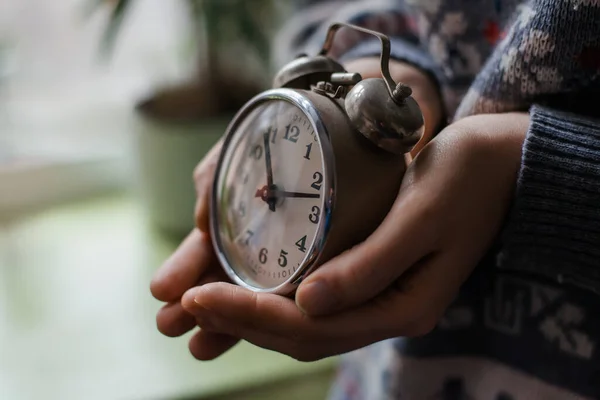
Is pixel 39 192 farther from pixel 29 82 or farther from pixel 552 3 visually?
pixel 552 3

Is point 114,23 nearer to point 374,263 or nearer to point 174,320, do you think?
point 174,320

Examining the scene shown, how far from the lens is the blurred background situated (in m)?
0.78

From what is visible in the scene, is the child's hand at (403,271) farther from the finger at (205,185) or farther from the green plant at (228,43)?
the green plant at (228,43)

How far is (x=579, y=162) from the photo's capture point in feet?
1.34

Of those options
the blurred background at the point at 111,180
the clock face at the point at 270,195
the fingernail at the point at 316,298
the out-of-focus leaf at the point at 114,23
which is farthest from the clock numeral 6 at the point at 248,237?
the out-of-focus leaf at the point at 114,23

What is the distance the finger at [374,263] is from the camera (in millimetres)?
362

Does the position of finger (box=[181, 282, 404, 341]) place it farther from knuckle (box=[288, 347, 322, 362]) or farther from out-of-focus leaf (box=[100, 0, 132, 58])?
out-of-focus leaf (box=[100, 0, 132, 58])

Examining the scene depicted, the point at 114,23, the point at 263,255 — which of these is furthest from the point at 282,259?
the point at 114,23

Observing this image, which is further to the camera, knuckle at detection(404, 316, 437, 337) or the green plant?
the green plant

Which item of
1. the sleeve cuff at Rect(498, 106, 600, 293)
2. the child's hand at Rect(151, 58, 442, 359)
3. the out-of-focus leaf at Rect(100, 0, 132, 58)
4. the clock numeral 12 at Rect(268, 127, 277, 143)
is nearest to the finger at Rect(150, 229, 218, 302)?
the child's hand at Rect(151, 58, 442, 359)

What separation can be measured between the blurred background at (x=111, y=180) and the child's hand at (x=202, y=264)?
30 cm

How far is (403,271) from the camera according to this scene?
1.24ft

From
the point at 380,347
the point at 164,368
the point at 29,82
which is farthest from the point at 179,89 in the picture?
the point at 380,347

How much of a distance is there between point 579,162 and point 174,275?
0.28m
